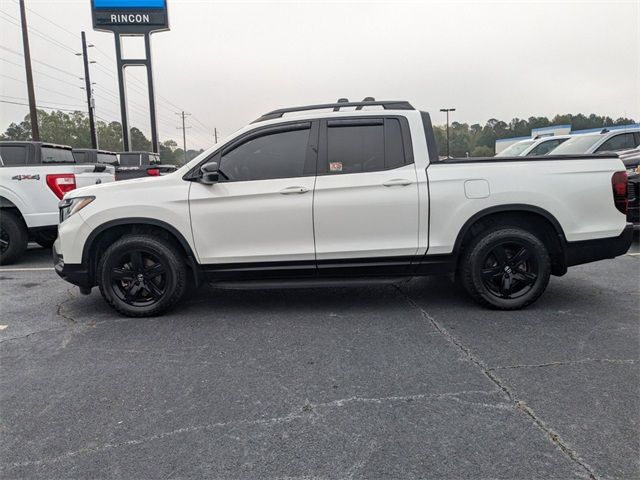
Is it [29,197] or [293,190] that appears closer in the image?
[293,190]

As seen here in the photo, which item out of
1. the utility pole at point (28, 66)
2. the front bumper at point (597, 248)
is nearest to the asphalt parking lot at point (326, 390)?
the front bumper at point (597, 248)

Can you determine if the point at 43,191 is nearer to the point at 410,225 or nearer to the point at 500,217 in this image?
the point at 410,225

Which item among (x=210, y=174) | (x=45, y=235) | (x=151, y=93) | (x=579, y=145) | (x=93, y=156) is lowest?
(x=45, y=235)

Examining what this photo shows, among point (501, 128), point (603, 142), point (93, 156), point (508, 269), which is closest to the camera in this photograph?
point (508, 269)

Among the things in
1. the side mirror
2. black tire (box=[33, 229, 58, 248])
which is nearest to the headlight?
the side mirror

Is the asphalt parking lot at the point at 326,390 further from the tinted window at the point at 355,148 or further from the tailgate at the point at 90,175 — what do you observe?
the tailgate at the point at 90,175

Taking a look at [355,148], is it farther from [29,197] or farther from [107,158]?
[107,158]

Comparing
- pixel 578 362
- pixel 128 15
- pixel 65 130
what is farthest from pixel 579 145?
pixel 65 130

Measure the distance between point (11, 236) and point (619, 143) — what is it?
1204 cm

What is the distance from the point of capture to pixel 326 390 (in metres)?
3.27

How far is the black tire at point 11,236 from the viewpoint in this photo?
7539 millimetres

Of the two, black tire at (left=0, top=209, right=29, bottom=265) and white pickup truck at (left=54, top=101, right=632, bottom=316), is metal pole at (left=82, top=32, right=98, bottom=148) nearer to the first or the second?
black tire at (left=0, top=209, right=29, bottom=265)

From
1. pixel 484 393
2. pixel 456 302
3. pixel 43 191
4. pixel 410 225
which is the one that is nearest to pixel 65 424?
pixel 484 393

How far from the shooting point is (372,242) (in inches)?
186
